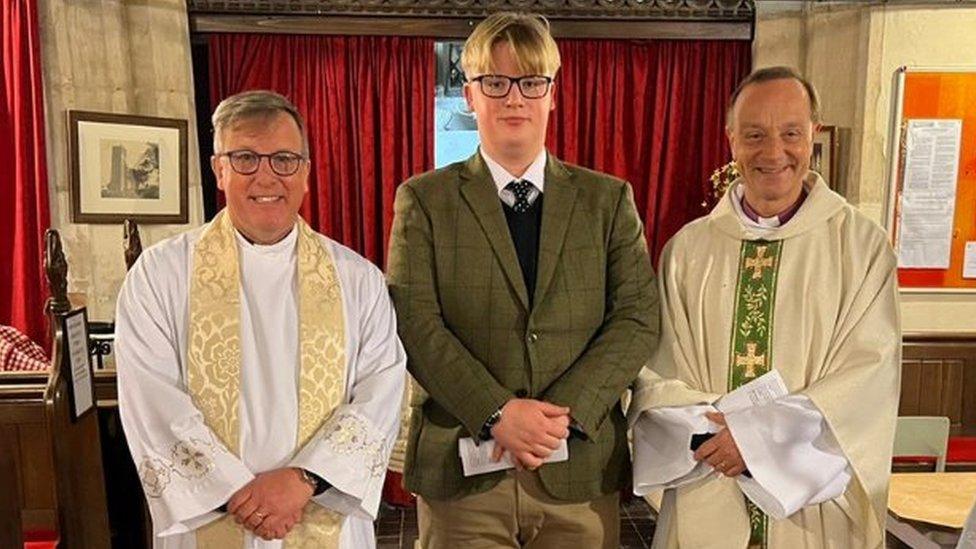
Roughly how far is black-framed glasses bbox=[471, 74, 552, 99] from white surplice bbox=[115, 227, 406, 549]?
1.58 feet

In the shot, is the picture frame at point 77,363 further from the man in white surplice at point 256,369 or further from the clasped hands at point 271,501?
the clasped hands at point 271,501

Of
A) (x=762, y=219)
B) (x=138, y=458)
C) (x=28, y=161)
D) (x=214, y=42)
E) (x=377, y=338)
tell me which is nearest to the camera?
(x=138, y=458)

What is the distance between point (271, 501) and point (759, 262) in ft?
3.96

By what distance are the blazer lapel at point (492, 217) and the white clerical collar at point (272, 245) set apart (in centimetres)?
40

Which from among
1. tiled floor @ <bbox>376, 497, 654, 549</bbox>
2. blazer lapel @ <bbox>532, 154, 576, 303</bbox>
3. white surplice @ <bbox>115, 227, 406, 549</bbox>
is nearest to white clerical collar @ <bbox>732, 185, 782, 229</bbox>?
blazer lapel @ <bbox>532, 154, 576, 303</bbox>

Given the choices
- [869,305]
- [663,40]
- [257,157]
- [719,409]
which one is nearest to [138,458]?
[257,157]

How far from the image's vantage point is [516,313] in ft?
5.67

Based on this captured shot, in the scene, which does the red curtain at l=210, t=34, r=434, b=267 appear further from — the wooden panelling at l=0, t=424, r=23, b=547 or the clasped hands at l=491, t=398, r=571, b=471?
the clasped hands at l=491, t=398, r=571, b=471

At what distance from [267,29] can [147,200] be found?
1.18 meters

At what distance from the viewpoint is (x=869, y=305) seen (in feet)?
5.71

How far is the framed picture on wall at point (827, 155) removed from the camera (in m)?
4.23

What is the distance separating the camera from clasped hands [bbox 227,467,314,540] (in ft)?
4.97

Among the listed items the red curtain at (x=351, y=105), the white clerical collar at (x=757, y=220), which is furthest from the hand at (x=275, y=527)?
the red curtain at (x=351, y=105)

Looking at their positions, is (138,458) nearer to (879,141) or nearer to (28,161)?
(28,161)
